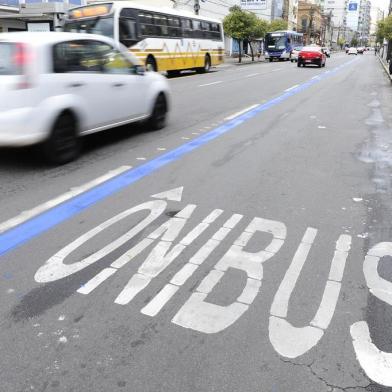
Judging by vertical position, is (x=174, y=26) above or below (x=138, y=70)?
above

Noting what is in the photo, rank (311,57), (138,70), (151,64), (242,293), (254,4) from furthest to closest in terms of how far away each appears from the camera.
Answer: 1. (254,4)
2. (311,57)
3. (151,64)
4. (138,70)
5. (242,293)

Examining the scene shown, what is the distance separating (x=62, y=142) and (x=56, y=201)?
1.55 m

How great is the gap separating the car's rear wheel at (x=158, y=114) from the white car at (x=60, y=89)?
966mm

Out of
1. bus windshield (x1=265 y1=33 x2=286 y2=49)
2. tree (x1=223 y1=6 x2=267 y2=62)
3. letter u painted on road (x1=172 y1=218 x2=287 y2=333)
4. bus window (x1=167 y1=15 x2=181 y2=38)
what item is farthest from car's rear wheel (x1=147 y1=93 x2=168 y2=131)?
bus windshield (x1=265 y1=33 x2=286 y2=49)

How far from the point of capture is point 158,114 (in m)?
9.23

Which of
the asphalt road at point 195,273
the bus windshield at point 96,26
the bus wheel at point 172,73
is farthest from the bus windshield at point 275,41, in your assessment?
the asphalt road at point 195,273

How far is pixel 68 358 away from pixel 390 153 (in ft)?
22.3

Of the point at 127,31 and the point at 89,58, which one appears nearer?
the point at 89,58

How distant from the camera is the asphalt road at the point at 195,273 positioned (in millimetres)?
2650

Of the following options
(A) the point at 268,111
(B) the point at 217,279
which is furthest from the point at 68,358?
(A) the point at 268,111

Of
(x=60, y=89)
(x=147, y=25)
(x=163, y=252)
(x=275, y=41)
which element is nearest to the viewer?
(x=163, y=252)

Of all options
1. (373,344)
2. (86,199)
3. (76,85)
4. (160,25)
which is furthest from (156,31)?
A: (373,344)

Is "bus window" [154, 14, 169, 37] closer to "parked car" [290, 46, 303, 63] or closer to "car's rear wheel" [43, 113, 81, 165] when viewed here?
"car's rear wheel" [43, 113, 81, 165]

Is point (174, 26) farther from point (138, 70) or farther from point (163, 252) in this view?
point (163, 252)
